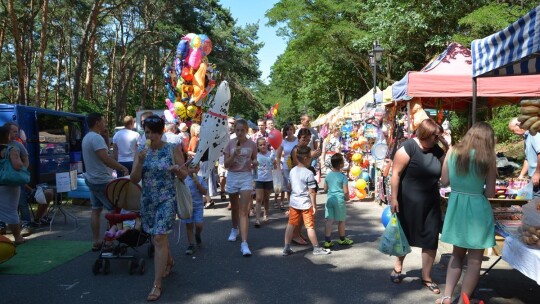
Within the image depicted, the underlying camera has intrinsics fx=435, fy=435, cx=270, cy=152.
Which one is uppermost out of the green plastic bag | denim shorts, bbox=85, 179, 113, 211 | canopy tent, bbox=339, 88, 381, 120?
canopy tent, bbox=339, 88, 381, 120

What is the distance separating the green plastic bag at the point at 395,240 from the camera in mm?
4352

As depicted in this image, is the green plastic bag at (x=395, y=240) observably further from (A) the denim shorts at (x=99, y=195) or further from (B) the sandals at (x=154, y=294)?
(A) the denim shorts at (x=99, y=195)

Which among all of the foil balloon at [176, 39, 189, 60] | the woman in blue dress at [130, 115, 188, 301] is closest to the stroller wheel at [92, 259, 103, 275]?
the woman in blue dress at [130, 115, 188, 301]

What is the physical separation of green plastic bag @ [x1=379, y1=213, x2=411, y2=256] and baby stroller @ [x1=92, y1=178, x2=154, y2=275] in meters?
2.72

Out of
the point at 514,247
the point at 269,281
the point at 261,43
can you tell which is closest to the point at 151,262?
the point at 269,281

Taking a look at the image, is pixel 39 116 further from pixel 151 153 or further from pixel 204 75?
pixel 151 153

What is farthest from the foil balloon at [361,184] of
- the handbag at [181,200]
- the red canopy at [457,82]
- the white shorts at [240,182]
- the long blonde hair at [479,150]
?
the long blonde hair at [479,150]

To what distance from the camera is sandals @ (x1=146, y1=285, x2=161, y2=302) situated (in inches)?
165

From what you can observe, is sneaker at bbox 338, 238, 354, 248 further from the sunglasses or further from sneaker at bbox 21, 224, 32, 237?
sneaker at bbox 21, 224, 32, 237

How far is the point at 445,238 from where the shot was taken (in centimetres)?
373

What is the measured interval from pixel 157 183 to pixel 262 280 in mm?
1584

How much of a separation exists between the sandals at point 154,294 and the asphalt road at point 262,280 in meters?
0.07

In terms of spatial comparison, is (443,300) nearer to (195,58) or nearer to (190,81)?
(190,81)

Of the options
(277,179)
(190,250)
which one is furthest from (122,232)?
(277,179)
